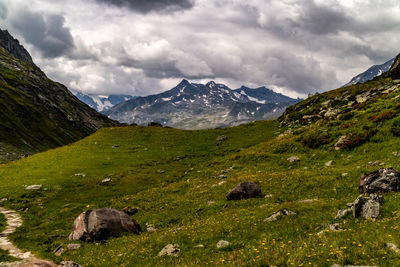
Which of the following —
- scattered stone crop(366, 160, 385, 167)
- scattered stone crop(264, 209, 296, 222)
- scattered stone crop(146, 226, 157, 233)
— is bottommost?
scattered stone crop(146, 226, 157, 233)

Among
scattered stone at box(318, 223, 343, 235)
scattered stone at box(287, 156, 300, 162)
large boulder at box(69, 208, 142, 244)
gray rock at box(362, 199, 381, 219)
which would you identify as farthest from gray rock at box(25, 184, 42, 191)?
gray rock at box(362, 199, 381, 219)

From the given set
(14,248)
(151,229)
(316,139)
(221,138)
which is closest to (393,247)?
(151,229)

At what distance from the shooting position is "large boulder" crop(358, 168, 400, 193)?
1638 centimetres

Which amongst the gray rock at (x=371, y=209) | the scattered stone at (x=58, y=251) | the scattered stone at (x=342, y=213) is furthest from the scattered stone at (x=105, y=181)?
the gray rock at (x=371, y=209)

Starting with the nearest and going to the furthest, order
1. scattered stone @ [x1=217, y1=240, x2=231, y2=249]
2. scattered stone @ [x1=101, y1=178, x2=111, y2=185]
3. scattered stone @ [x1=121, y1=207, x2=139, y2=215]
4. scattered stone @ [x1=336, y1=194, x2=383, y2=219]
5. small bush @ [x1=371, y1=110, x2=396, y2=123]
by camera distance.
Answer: scattered stone @ [x1=336, y1=194, x2=383, y2=219] < scattered stone @ [x1=217, y1=240, x2=231, y2=249] < scattered stone @ [x1=121, y1=207, x2=139, y2=215] < small bush @ [x1=371, y1=110, x2=396, y2=123] < scattered stone @ [x1=101, y1=178, x2=111, y2=185]

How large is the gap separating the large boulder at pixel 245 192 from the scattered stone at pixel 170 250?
10.1m

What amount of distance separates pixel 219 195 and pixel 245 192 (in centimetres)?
326

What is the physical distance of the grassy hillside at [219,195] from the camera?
1102 centimetres

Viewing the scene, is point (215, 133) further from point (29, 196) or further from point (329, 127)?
point (29, 196)

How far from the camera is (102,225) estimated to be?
19.9 metres

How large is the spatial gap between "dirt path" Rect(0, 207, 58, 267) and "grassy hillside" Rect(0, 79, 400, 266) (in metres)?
0.80

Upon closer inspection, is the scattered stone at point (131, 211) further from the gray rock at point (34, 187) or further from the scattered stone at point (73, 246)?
the gray rock at point (34, 187)

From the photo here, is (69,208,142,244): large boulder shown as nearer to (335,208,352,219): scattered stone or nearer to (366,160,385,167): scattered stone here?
(335,208,352,219): scattered stone

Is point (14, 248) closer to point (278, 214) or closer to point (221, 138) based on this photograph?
point (278, 214)
